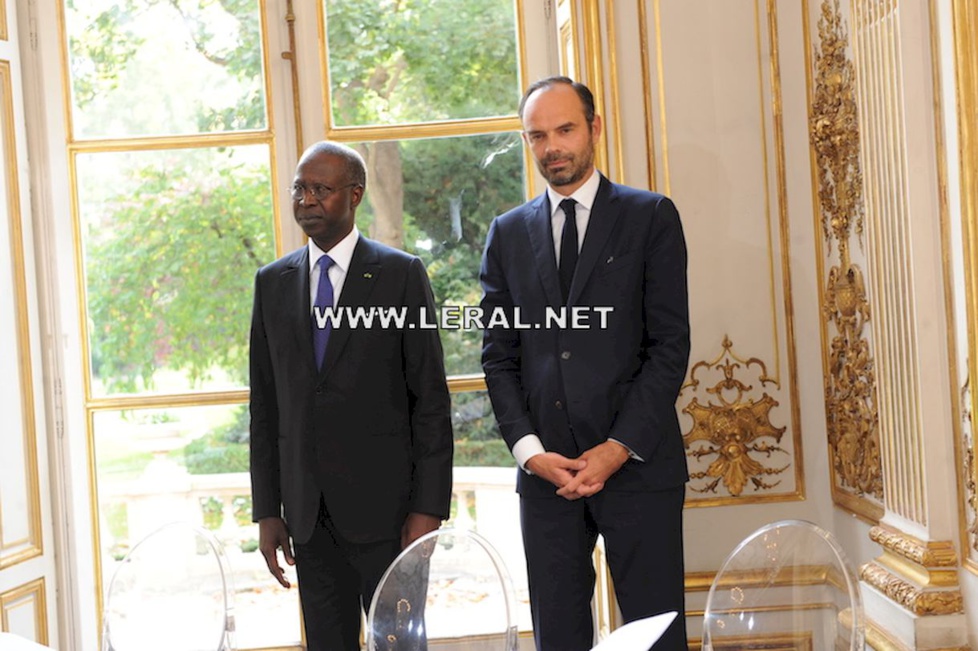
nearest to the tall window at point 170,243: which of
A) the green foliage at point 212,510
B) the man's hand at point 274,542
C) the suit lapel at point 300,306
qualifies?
the green foliage at point 212,510

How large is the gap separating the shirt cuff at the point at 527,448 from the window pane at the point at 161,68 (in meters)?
1.61

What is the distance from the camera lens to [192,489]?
12.0 feet

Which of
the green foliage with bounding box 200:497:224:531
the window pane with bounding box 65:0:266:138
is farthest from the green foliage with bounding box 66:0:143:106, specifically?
the green foliage with bounding box 200:497:224:531

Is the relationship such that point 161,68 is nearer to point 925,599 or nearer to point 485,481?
point 485,481

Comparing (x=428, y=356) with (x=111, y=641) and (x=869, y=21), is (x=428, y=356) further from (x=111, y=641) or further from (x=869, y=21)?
(x=869, y=21)

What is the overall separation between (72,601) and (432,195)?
168 cm

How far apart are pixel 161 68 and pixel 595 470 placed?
2.05m

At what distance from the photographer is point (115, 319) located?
3.63 meters

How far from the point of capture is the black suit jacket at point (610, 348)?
2.47 meters

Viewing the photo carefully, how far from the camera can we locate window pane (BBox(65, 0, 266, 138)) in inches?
141

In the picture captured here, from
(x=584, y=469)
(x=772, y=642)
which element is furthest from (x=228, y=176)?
(x=772, y=642)

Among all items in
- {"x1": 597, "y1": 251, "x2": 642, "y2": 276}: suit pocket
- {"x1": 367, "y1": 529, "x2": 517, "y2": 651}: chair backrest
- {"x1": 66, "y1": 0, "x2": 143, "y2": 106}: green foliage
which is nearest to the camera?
{"x1": 367, "y1": 529, "x2": 517, "y2": 651}: chair backrest

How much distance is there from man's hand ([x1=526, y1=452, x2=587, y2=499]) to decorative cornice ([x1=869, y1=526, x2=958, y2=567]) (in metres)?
0.74

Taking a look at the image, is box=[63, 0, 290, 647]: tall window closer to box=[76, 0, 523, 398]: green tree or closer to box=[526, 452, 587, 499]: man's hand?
box=[76, 0, 523, 398]: green tree
